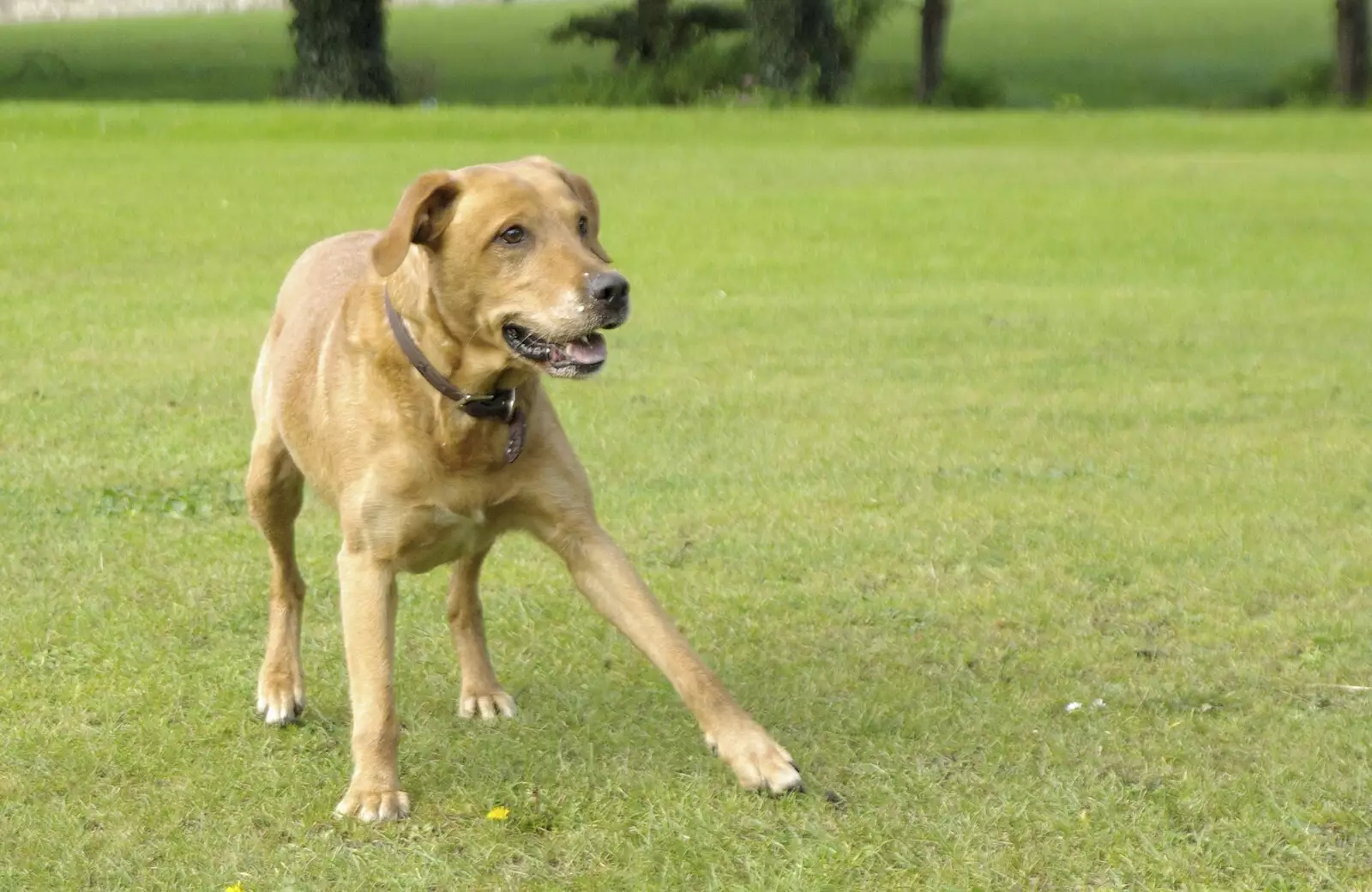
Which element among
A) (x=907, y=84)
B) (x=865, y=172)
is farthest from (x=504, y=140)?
(x=907, y=84)

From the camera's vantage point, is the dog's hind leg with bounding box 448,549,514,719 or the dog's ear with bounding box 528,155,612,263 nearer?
the dog's ear with bounding box 528,155,612,263

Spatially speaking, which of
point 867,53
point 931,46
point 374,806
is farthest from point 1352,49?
A: point 374,806

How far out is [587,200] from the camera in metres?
5.56

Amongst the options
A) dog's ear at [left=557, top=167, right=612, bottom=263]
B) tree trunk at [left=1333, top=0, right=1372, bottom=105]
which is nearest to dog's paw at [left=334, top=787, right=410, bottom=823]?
dog's ear at [left=557, top=167, right=612, bottom=263]

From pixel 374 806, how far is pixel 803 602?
94.1 inches

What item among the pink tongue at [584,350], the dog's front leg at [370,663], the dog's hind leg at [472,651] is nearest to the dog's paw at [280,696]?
the dog's hind leg at [472,651]

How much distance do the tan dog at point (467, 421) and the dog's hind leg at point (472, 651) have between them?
1.70 feet

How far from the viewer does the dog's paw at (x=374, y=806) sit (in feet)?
16.6

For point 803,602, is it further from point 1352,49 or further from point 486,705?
point 1352,49

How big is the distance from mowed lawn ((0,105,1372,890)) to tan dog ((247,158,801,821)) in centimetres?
27

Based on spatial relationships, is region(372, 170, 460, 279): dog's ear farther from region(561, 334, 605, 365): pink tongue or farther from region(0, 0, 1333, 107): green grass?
region(0, 0, 1333, 107): green grass

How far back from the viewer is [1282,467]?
30.3 feet

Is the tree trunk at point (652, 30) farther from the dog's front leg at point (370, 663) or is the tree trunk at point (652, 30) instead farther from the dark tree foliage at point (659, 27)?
the dog's front leg at point (370, 663)

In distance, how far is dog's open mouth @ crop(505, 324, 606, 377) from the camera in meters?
5.11
